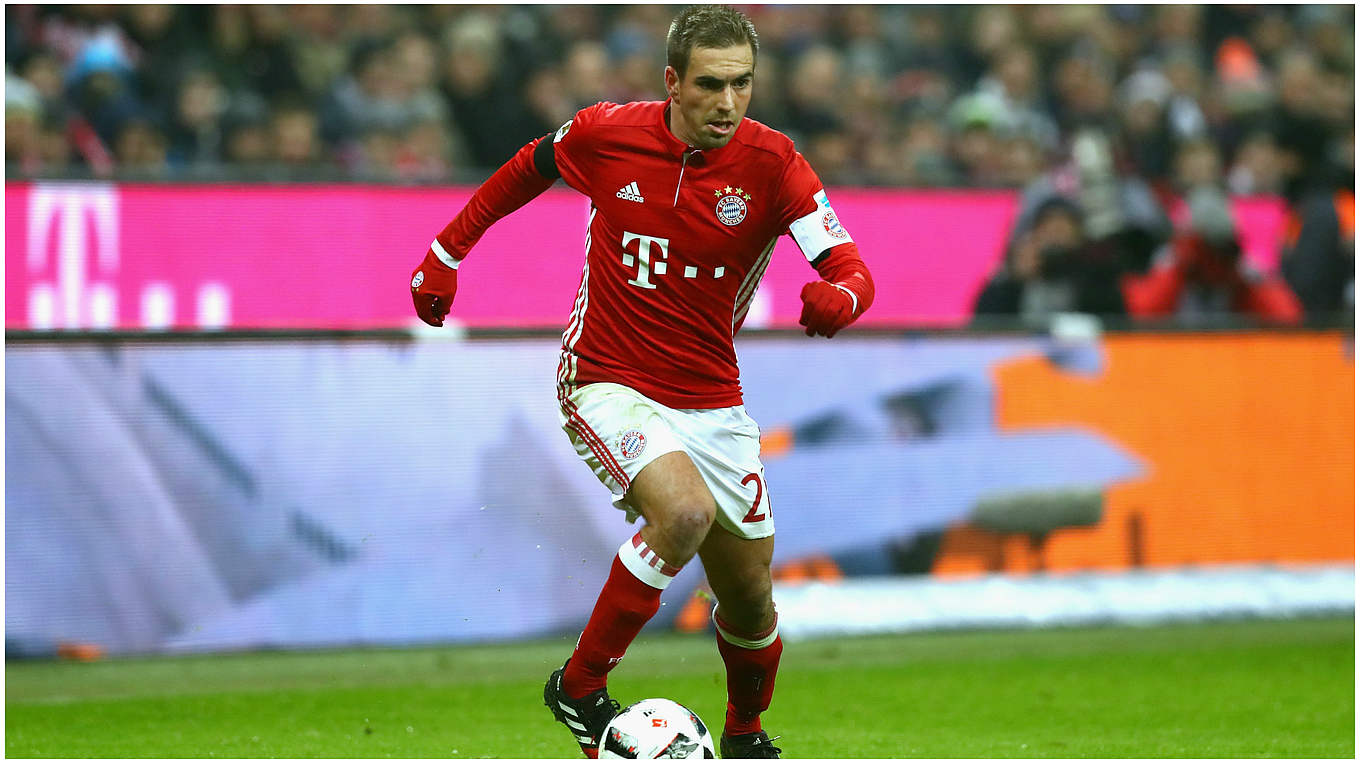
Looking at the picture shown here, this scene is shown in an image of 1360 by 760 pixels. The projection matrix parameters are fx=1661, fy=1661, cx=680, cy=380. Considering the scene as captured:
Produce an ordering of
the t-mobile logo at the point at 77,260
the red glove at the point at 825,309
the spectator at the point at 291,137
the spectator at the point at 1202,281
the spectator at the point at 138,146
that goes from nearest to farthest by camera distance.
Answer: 1. the red glove at the point at 825,309
2. the t-mobile logo at the point at 77,260
3. the spectator at the point at 138,146
4. the spectator at the point at 291,137
5. the spectator at the point at 1202,281

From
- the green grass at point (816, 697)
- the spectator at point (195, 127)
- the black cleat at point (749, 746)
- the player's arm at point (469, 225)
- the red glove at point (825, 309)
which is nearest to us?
the red glove at point (825, 309)

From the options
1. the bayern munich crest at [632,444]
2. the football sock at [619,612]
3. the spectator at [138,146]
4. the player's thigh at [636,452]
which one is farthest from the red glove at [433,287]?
the spectator at [138,146]

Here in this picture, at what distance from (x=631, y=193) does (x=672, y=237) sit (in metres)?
0.17

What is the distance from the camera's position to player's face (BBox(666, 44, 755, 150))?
4.35m

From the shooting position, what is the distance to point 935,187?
33.7 ft

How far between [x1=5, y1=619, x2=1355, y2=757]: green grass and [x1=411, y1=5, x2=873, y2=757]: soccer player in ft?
3.12

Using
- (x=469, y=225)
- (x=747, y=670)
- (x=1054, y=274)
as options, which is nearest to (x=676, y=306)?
(x=469, y=225)

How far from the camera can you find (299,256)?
9.16 meters

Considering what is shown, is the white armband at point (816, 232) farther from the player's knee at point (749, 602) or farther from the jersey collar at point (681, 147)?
the player's knee at point (749, 602)

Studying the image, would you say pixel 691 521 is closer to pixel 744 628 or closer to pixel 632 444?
pixel 632 444

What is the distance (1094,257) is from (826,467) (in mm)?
2816

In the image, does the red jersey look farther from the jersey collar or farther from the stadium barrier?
the stadium barrier

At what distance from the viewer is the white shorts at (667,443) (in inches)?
175

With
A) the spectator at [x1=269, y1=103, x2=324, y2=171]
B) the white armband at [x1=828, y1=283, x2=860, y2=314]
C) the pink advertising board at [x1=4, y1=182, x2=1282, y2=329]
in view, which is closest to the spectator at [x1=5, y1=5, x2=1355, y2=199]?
the spectator at [x1=269, y1=103, x2=324, y2=171]
